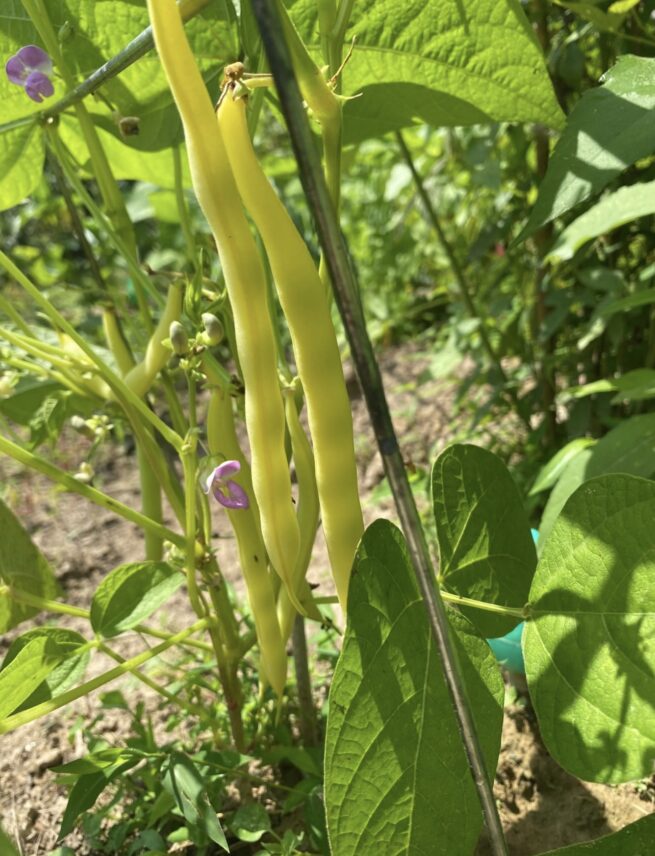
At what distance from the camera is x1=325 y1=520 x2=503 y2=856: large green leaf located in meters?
0.56

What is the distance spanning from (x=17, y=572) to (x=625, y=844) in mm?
646

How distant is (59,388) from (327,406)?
0.66 metres

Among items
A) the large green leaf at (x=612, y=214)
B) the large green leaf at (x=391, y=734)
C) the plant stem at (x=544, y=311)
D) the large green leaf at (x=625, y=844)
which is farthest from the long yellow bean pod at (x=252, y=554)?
the plant stem at (x=544, y=311)

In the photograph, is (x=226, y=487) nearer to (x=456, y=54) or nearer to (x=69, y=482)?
(x=69, y=482)

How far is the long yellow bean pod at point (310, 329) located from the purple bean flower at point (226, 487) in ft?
0.27

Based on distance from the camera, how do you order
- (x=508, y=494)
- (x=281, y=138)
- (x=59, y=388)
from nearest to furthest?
1. (x=508, y=494)
2. (x=59, y=388)
3. (x=281, y=138)

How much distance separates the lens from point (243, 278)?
57cm

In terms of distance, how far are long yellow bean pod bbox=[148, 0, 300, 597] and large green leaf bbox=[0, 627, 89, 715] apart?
0.82ft

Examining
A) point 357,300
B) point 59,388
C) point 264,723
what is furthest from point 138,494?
point 357,300

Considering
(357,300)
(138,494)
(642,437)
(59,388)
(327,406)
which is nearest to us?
(357,300)

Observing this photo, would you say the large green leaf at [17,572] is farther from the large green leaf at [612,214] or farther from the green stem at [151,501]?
the large green leaf at [612,214]

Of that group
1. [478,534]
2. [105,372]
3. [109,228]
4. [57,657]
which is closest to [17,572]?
[57,657]

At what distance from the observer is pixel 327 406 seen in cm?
59

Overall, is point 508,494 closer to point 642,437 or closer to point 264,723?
point 642,437
